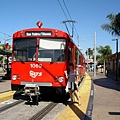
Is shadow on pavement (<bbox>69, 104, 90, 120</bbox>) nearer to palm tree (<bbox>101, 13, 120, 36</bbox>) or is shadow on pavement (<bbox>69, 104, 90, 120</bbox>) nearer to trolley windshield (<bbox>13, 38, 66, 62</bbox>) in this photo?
trolley windshield (<bbox>13, 38, 66, 62</bbox>)

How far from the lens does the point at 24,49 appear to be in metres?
11.3

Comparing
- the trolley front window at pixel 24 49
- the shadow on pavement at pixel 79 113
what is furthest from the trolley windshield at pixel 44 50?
the shadow on pavement at pixel 79 113

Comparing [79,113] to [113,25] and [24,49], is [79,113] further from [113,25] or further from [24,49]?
[113,25]

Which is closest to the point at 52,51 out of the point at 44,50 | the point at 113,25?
the point at 44,50

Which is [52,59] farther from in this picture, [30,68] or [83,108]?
[83,108]

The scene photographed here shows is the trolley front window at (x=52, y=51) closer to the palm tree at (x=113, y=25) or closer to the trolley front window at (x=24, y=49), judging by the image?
the trolley front window at (x=24, y=49)

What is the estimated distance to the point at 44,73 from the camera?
1093 cm

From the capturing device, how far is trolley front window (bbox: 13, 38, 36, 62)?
11203 mm

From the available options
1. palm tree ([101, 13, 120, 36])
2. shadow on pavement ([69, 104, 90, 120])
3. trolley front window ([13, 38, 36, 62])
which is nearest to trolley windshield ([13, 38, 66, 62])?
trolley front window ([13, 38, 36, 62])

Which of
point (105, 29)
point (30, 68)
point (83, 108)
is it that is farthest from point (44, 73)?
point (105, 29)

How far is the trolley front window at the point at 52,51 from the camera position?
36.1ft

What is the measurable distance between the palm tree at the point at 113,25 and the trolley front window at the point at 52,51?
1760 cm

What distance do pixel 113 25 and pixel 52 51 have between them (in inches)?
747

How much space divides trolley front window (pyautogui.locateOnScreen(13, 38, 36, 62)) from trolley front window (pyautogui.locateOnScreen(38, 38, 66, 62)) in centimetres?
36
